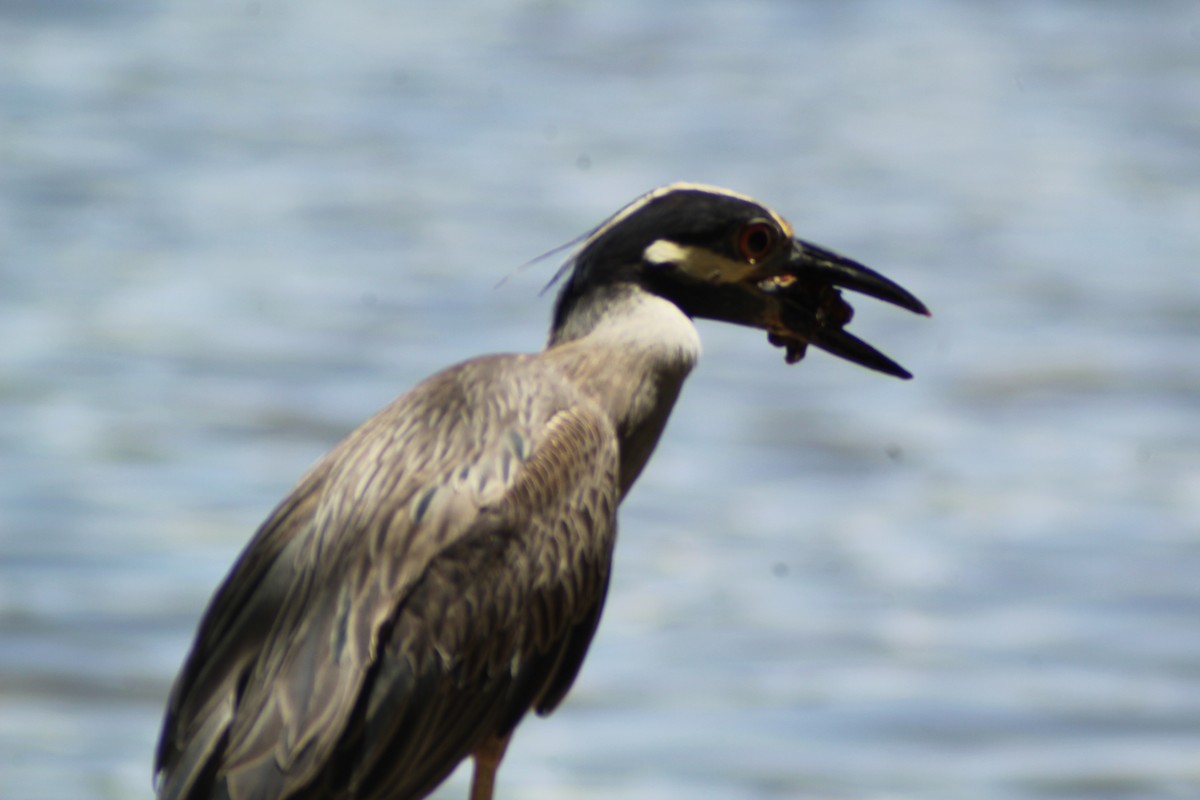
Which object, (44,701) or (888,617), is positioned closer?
(44,701)

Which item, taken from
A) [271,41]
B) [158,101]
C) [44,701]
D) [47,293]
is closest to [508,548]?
[44,701]

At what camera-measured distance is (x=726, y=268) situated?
563cm

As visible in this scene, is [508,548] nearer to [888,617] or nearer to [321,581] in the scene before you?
[321,581]

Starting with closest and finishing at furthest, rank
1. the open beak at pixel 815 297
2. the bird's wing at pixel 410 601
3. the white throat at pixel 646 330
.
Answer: the bird's wing at pixel 410 601, the white throat at pixel 646 330, the open beak at pixel 815 297

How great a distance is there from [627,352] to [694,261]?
0.27 m

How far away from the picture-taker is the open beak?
5.69 metres

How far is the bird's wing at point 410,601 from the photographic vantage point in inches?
198

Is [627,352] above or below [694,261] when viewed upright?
below

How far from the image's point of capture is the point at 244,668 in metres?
5.14

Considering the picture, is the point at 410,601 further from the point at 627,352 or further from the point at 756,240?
the point at 756,240

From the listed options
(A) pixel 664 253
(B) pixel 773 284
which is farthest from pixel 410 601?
(B) pixel 773 284

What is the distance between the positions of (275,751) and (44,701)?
6.39 m

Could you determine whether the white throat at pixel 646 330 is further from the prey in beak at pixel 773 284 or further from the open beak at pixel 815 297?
the open beak at pixel 815 297

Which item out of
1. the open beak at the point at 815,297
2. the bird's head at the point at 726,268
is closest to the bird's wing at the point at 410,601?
the bird's head at the point at 726,268
